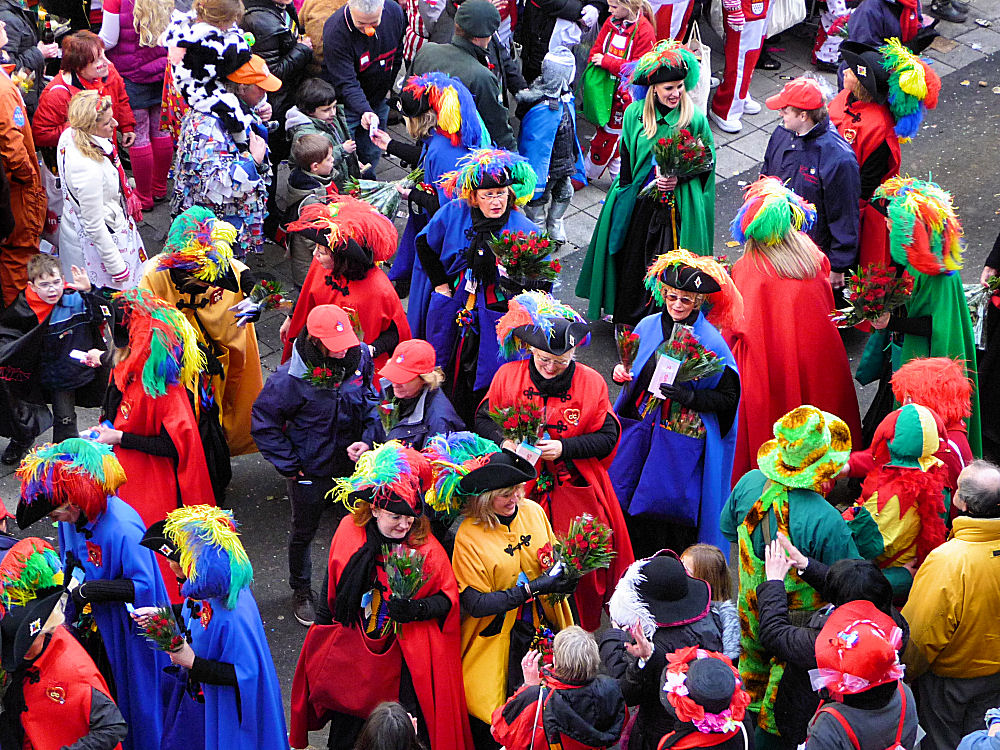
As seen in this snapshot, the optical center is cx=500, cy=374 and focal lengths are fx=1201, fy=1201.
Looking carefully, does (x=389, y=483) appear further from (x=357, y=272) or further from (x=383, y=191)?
(x=383, y=191)

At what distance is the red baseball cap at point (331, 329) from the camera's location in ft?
20.6

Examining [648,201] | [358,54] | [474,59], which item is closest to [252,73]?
[358,54]

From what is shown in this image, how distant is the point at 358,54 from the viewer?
934 centimetres

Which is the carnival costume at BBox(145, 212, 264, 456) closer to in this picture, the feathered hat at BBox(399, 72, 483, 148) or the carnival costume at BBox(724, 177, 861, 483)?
the feathered hat at BBox(399, 72, 483, 148)

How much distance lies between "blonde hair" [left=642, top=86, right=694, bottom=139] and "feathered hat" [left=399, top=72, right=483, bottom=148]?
1.13 meters

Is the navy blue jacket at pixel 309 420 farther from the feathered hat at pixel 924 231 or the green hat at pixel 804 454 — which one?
the feathered hat at pixel 924 231

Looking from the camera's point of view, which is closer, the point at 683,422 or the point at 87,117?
the point at 683,422

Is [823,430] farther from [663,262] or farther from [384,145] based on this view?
[384,145]

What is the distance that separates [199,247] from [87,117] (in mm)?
1448

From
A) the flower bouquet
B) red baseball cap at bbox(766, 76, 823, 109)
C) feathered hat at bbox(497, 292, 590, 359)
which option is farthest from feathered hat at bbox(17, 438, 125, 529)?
red baseball cap at bbox(766, 76, 823, 109)

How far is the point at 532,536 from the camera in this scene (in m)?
5.53

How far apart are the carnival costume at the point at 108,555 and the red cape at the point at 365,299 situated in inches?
77.7

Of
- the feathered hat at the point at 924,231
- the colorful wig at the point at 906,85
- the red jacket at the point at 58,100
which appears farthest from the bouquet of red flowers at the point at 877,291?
the red jacket at the point at 58,100

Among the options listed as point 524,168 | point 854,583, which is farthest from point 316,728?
point 524,168
